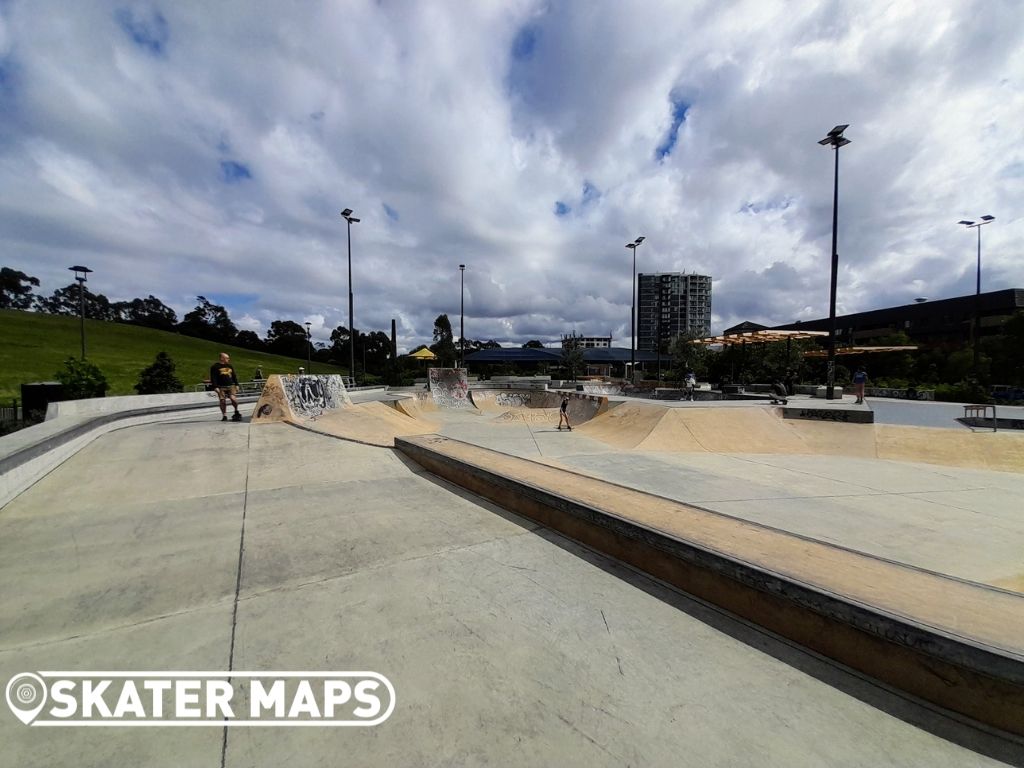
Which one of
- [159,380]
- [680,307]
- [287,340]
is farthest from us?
[680,307]

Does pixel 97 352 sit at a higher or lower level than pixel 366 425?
higher

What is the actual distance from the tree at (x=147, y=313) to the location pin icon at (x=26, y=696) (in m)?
136

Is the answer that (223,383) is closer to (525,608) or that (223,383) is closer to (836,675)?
(525,608)

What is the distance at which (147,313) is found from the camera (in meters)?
117

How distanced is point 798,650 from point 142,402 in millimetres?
16870

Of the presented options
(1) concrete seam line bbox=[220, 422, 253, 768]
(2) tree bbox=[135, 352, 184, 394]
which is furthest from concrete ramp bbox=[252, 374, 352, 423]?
(2) tree bbox=[135, 352, 184, 394]

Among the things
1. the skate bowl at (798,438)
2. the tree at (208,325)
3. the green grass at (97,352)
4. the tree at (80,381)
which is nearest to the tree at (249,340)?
the tree at (208,325)

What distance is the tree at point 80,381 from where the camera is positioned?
41.0ft

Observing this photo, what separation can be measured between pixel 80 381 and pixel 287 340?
100 meters

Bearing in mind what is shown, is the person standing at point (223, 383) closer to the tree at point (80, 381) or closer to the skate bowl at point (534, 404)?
the tree at point (80, 381)

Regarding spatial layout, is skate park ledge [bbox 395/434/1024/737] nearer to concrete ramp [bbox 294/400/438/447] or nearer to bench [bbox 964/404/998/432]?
concrete ramp [bbox 294/400/438/447]

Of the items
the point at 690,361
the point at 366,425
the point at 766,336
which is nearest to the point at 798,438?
the point at 766,336

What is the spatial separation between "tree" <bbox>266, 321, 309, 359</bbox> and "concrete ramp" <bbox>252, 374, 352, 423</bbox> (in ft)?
298

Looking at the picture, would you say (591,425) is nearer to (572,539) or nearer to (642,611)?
(572,539)
